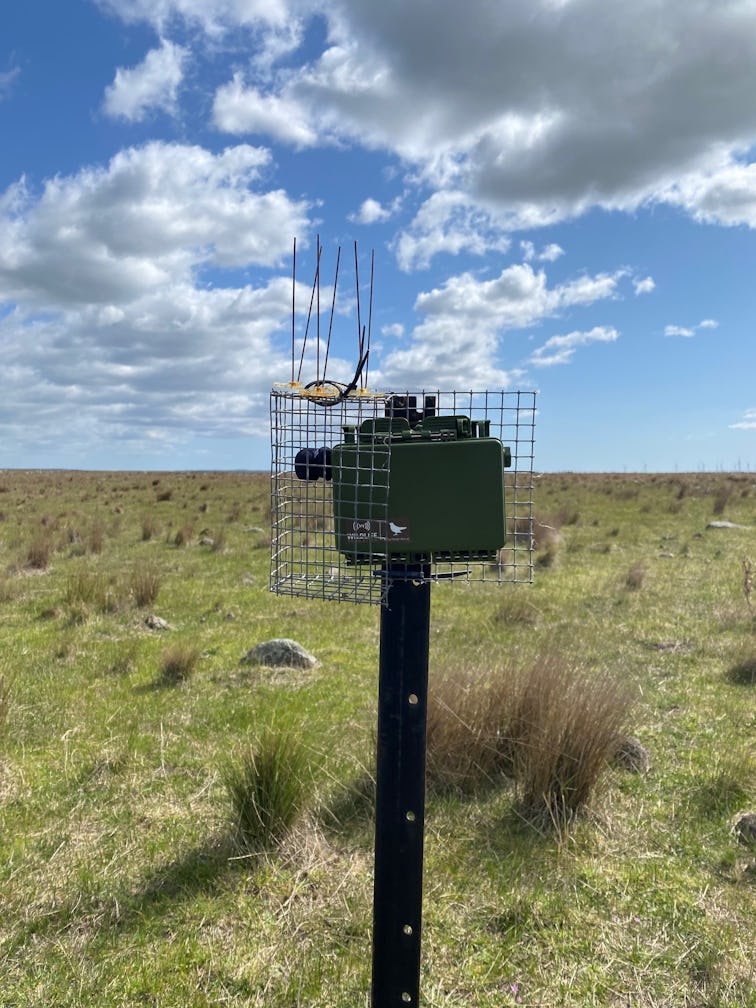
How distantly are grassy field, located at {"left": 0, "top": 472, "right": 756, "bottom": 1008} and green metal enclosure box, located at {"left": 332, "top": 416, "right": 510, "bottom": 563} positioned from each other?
73.7 inches

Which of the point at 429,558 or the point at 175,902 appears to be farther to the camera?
the point at 175,902

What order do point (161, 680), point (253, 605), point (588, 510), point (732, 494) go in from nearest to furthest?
1. point (161, 680)
2. point (253, 605)
3. point (588, 510)
4. point (732, 494)

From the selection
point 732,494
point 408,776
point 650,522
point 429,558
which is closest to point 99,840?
point 408,776

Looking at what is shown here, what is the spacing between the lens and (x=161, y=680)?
19.6 feet

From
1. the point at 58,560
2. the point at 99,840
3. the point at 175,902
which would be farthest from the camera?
the point at 58,560

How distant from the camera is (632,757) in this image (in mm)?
4328

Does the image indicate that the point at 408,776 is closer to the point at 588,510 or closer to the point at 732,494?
the point at 588,510

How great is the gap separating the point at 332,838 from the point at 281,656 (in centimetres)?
295

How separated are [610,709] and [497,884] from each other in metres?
1.21

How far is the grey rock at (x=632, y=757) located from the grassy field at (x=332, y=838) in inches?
3.8

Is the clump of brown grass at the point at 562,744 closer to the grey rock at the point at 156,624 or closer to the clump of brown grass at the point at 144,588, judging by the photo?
the grey rock at the point at 156,624

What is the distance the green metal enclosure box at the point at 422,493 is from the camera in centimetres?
179

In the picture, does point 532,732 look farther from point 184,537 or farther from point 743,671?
point 184,537

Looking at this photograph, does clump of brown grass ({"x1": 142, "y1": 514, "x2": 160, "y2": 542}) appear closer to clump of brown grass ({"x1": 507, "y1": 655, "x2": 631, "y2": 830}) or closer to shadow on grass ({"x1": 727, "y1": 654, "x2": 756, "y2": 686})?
shadow on grass ({"x1": 727, "y1": 654, "x2": 756, "y2": 686})
